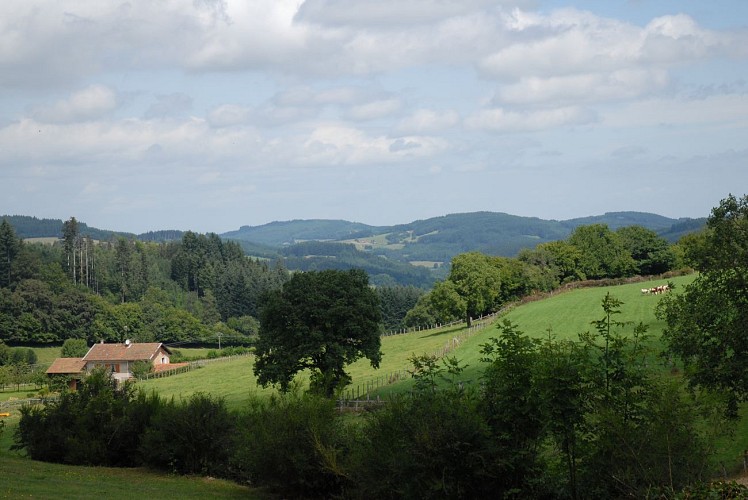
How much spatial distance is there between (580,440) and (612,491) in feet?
4.45

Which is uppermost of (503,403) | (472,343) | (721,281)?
(721,281)

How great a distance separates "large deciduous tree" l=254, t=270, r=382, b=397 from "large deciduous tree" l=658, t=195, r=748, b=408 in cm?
2336

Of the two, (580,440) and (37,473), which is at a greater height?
(580,440)

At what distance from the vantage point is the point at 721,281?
1157 inches

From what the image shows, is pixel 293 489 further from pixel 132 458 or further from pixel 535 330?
pixel 535 330

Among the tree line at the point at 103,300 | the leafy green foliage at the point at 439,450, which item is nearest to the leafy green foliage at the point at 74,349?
the tree line at the point at 103,300

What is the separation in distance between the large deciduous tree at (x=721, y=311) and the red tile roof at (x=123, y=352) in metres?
83.8

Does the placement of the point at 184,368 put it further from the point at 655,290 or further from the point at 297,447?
the point at 297,447

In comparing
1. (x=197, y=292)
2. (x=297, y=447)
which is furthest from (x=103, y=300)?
(x=297, y=447)

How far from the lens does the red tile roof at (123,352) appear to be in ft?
341

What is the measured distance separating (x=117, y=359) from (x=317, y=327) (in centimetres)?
6249

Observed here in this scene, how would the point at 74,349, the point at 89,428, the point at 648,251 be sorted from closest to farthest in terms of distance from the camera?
1. the point at 89,428
2. the point at 648,251
3. the point at 74,349

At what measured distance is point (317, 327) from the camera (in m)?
50.5

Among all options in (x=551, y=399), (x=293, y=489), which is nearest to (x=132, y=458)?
(x=293, y=489)
